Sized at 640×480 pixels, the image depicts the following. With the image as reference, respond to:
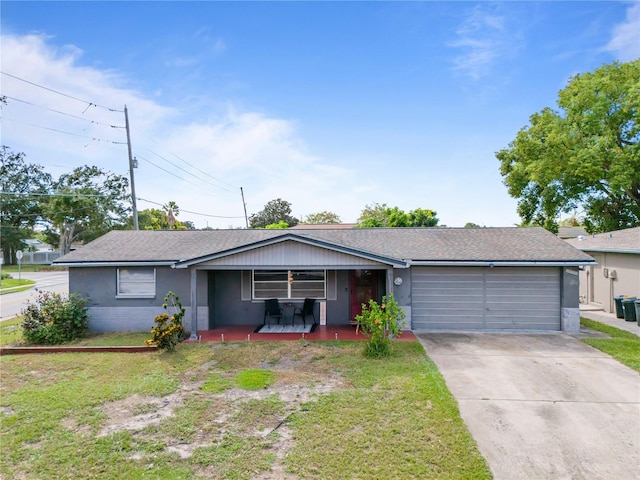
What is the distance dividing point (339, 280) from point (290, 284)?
1.70 metres

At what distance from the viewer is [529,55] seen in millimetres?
13656

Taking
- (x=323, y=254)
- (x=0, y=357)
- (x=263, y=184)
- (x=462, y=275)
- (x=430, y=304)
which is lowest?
(x=0, y=357)

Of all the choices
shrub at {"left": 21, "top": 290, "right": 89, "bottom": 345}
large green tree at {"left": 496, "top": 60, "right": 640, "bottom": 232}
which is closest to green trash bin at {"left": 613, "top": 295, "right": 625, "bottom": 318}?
A: large green tree at {"left": 496, "top": 60, "right": 640, "bottom": 232}

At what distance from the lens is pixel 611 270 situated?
14070mm

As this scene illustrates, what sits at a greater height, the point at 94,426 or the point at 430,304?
the point at 430,304

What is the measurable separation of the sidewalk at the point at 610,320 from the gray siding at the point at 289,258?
8776 millimetres

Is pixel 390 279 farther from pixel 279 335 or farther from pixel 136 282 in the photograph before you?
pixel 136 282

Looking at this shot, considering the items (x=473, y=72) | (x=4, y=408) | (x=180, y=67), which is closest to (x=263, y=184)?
(x=180, y=67)

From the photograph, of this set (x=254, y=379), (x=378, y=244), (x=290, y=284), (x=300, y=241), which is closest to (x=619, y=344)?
(x=378, y=244)

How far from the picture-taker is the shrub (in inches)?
388

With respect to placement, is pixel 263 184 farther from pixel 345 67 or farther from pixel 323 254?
pixel 323 254

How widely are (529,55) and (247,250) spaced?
13.4 m

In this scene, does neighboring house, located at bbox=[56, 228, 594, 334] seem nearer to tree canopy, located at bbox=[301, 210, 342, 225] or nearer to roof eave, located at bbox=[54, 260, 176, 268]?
roof eave, located at bbox=[54, 260, 176, 268]

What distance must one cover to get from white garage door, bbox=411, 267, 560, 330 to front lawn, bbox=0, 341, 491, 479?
3132 mm
